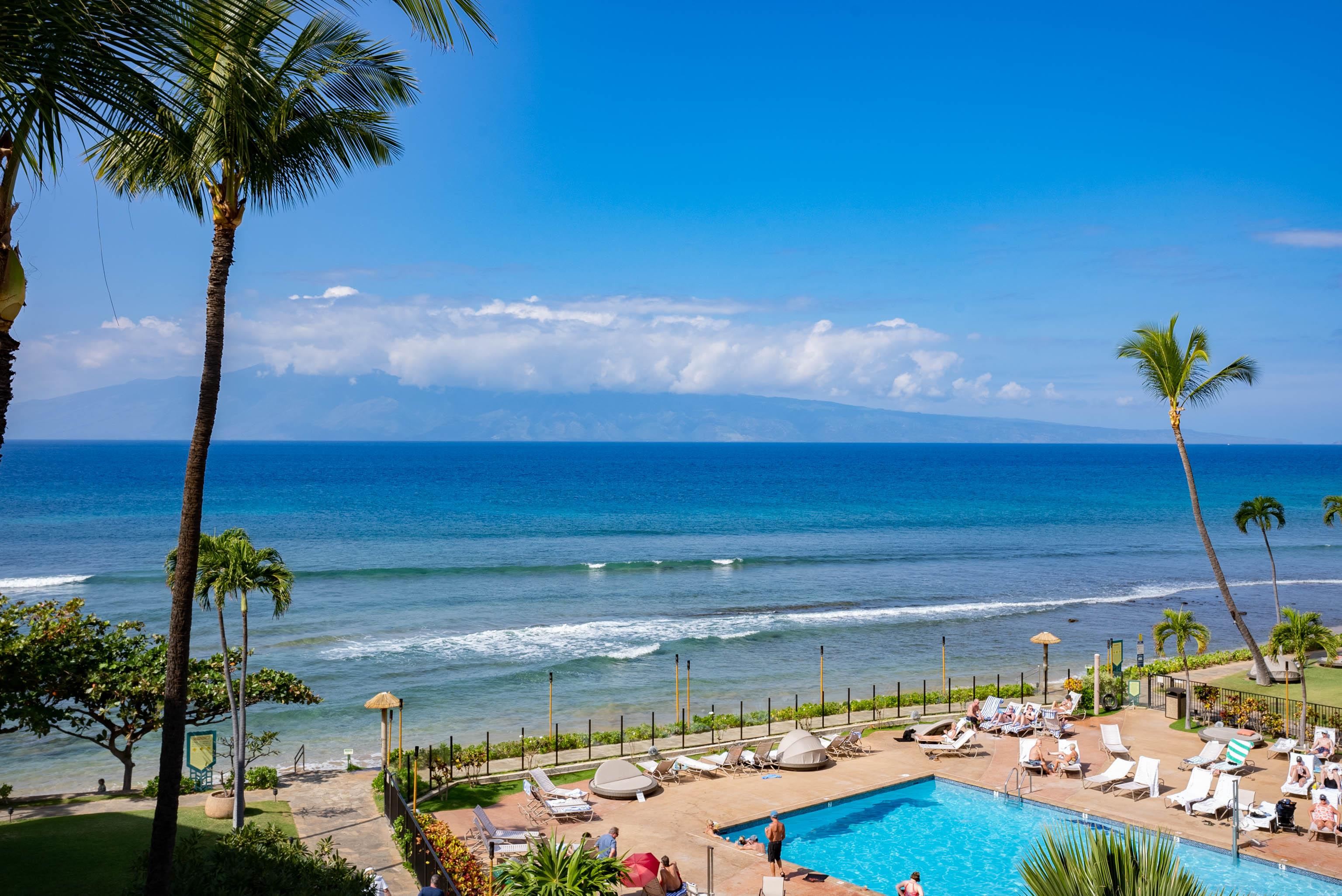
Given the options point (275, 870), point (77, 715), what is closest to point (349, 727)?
point (77, 715)

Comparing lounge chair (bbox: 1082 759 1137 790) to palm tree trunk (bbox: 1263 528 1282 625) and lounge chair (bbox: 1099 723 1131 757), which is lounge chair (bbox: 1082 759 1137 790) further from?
palm tree trunk (bbox: 1263 528 1282 625)

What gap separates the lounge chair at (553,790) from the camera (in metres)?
18.1

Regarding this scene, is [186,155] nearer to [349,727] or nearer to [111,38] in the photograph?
[111,38]

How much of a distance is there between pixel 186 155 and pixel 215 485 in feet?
452

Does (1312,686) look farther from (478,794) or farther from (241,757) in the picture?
(241,757)

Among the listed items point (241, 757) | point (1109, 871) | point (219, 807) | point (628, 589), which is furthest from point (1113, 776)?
point (628, 589)

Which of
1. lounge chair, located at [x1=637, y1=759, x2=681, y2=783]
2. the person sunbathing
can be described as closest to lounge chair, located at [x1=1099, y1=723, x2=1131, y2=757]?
the person sunbathing

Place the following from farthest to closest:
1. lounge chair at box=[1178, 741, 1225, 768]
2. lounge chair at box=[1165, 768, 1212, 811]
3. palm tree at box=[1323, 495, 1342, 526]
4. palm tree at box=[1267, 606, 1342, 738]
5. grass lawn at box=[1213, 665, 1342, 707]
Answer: palm tree at box=[1323, 495, 1342, 526]
grass lawn at box=[1213, 665, 1342, 707]
palm tree at box=[1267, 606, 1342, 738]
lounge chair at box=[1178, 741, 1225, 768]
lounge chair at box=[1165, 768, 1212, 811]

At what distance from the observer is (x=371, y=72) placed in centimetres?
954

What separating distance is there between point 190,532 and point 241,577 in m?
6.44

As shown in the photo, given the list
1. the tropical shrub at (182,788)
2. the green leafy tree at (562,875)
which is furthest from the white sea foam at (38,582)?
the green leafy tree at (562,875)

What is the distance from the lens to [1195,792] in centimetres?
1762

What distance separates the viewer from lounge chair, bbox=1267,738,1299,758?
2064 centimetres

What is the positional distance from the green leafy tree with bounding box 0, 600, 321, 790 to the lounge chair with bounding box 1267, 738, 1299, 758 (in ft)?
73.7
